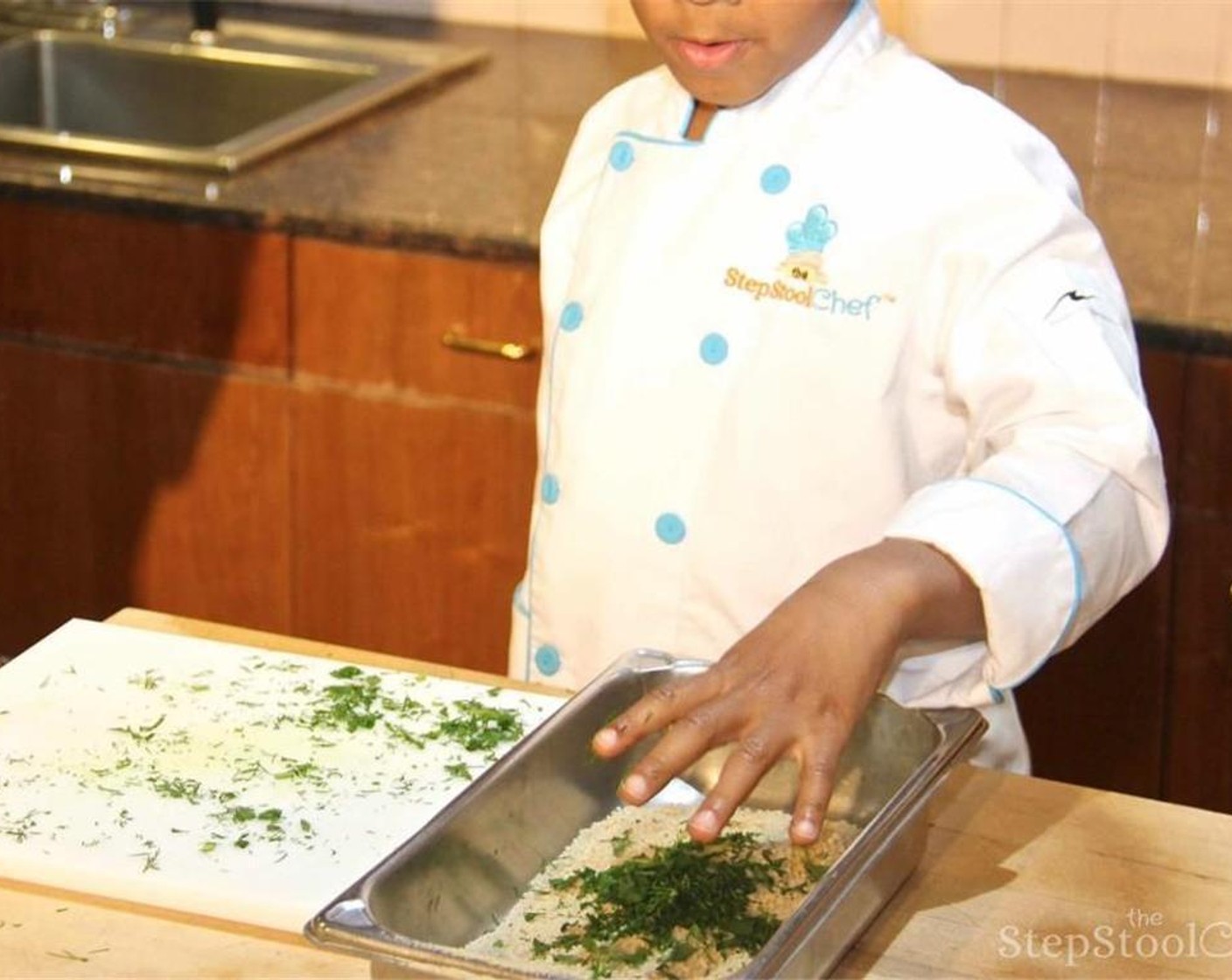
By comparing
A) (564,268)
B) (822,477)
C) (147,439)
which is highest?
(564,268)

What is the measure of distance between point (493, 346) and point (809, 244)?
65 centimetres

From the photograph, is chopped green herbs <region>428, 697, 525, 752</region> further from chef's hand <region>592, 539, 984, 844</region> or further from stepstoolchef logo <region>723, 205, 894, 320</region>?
stepstoolchef logo <region>723, 205, 894, 320</region>

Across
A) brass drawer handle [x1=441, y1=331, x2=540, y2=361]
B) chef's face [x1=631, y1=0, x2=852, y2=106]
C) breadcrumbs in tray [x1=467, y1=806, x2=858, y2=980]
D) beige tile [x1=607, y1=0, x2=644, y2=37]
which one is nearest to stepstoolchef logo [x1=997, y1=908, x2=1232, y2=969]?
breadcrumbs in tray [x1=467, y1=806, x2=858, y2=980]

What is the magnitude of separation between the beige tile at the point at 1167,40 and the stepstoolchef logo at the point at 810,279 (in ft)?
3.60

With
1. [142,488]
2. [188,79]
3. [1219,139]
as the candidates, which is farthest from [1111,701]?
[188,79]

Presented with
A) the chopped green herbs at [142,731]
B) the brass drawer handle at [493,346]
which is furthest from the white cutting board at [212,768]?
the brass drawer handle at [493,346]

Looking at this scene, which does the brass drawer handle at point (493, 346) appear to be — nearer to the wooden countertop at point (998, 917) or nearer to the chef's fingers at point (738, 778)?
the wooden countertop at point (998, 917)

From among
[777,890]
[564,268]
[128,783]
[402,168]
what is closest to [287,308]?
[402,168]

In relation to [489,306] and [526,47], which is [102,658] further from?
[526,47]

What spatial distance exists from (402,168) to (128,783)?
1.09m

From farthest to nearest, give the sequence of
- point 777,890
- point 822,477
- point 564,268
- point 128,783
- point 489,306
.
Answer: point 489,306, point 564,268, point 822,477, point 128,783, point 777,890

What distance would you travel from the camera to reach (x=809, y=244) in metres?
1.45

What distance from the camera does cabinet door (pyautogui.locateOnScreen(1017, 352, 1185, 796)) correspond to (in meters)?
1.95

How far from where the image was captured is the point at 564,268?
159 cm
